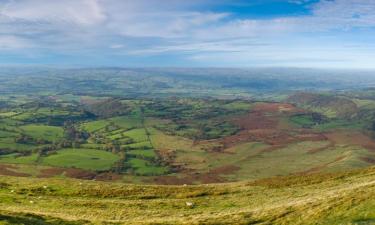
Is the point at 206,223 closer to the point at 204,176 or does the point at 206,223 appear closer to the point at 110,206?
the point at 110,206

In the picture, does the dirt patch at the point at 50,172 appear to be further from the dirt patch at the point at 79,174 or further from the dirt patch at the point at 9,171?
the dirt patch at the point at 9,171

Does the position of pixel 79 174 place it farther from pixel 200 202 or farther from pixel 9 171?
pixel 200 202

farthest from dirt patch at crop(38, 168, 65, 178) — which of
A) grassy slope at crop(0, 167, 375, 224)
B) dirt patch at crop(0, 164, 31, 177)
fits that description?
grassy slope at crop(0, 167, 375, 224)

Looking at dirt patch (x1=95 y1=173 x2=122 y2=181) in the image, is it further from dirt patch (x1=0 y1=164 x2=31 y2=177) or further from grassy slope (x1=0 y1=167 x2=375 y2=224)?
grassy slope (x1=0 y1=167 x2=375 y2=224)

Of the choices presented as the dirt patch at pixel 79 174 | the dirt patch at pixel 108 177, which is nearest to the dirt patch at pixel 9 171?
the dirt patch at pixel 79 174

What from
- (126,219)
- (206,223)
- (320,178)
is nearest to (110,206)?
(126,219)

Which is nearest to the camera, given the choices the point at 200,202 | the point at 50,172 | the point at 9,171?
the point at 200,202

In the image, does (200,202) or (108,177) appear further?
(108,177)

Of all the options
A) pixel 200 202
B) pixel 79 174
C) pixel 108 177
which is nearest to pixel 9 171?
pixel 79 174
